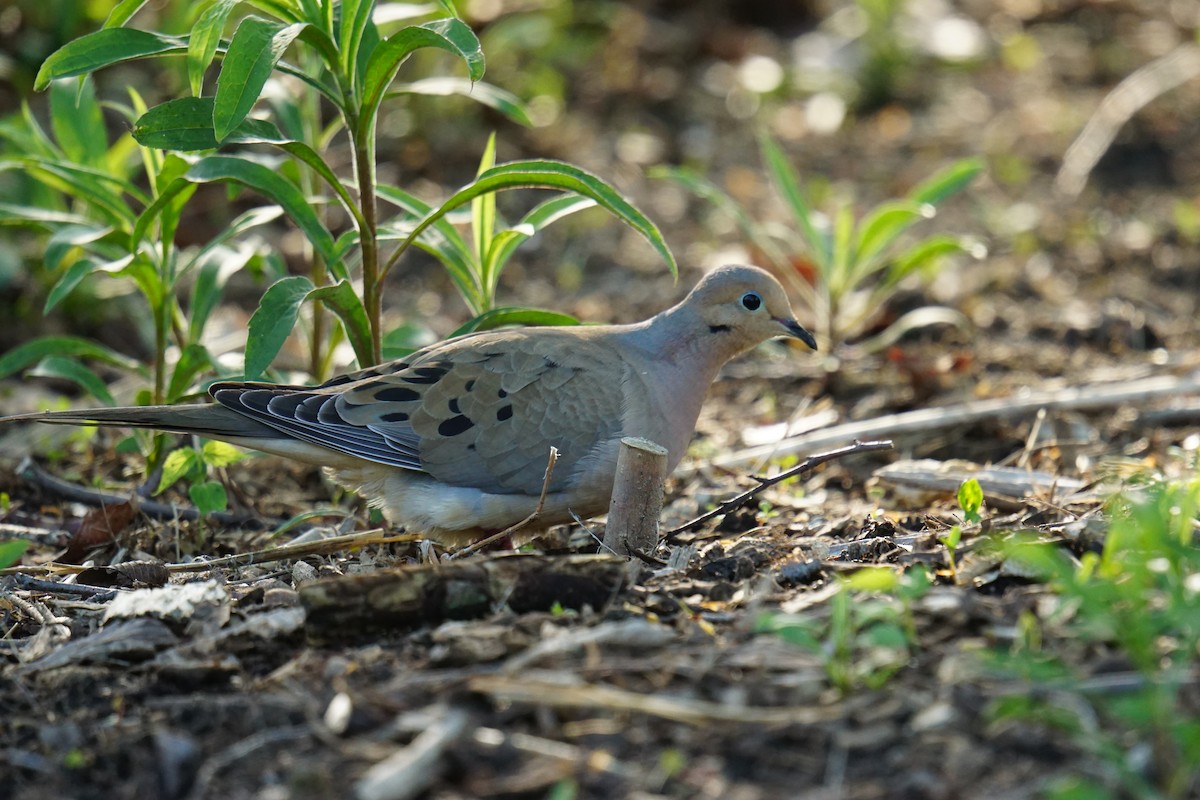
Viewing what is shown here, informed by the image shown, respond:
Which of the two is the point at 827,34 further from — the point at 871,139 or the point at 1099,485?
the point at 1099,485

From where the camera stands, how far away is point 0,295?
277 inches

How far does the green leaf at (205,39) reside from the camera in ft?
12.7

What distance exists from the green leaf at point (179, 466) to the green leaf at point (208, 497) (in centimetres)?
7

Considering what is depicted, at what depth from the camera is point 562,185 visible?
4230mm

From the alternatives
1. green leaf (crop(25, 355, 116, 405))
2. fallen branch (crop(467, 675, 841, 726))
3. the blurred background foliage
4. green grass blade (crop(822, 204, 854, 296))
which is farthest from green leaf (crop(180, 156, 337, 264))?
green grass blade (crop(822, 204, 854, 296))

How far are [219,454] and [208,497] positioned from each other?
168 mm

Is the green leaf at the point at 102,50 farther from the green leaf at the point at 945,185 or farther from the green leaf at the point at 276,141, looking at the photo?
the green leaf at the point at 945,185

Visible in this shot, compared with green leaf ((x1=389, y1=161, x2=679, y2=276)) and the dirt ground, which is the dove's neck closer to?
the dirt ground

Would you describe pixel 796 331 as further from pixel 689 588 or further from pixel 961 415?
pixel 689 588

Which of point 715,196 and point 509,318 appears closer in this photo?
point 509,318

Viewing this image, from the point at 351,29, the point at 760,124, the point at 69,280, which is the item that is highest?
the point at 351,29

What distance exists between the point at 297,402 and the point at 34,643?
1190mm

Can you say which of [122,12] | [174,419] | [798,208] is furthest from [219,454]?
[798,208]

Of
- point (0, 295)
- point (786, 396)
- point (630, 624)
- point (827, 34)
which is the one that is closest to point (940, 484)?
point (786, 396)
